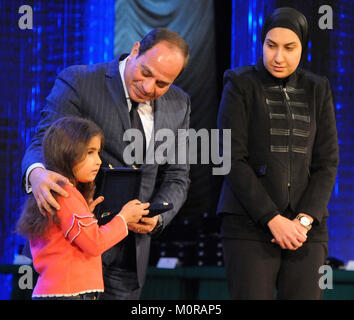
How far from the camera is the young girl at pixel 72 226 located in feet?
6.89

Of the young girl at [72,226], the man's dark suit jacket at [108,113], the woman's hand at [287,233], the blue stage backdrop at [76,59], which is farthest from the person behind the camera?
the blue stage backdrop at [76,59]

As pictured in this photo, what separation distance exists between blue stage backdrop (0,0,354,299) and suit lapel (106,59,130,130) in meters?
2.29

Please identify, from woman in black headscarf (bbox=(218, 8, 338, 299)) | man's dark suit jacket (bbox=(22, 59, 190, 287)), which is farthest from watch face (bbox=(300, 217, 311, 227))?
man's dark suit jacket (bbox=(22, 59, 190, 287))

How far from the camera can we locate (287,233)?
2262 mm

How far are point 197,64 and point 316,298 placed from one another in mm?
3656

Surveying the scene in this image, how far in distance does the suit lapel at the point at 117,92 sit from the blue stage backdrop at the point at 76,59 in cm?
229

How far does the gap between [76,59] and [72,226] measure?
3160 mm

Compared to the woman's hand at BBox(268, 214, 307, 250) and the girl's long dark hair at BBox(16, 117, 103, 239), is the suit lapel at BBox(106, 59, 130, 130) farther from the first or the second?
the woman's hand at BBox(268, 214, 307, 250)

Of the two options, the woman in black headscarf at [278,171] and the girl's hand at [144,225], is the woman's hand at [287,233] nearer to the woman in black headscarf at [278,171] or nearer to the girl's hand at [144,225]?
the woman in black headscarf at [278,171]

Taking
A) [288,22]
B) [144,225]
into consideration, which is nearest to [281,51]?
[288,22]

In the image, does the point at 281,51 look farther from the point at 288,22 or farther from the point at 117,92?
the point at 117,92

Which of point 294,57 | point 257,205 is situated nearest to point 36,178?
point 257,205

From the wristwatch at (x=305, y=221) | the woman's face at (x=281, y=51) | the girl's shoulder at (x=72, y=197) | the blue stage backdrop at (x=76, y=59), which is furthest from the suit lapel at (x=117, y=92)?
the blue stage backdrop at (x=76, y=59)
